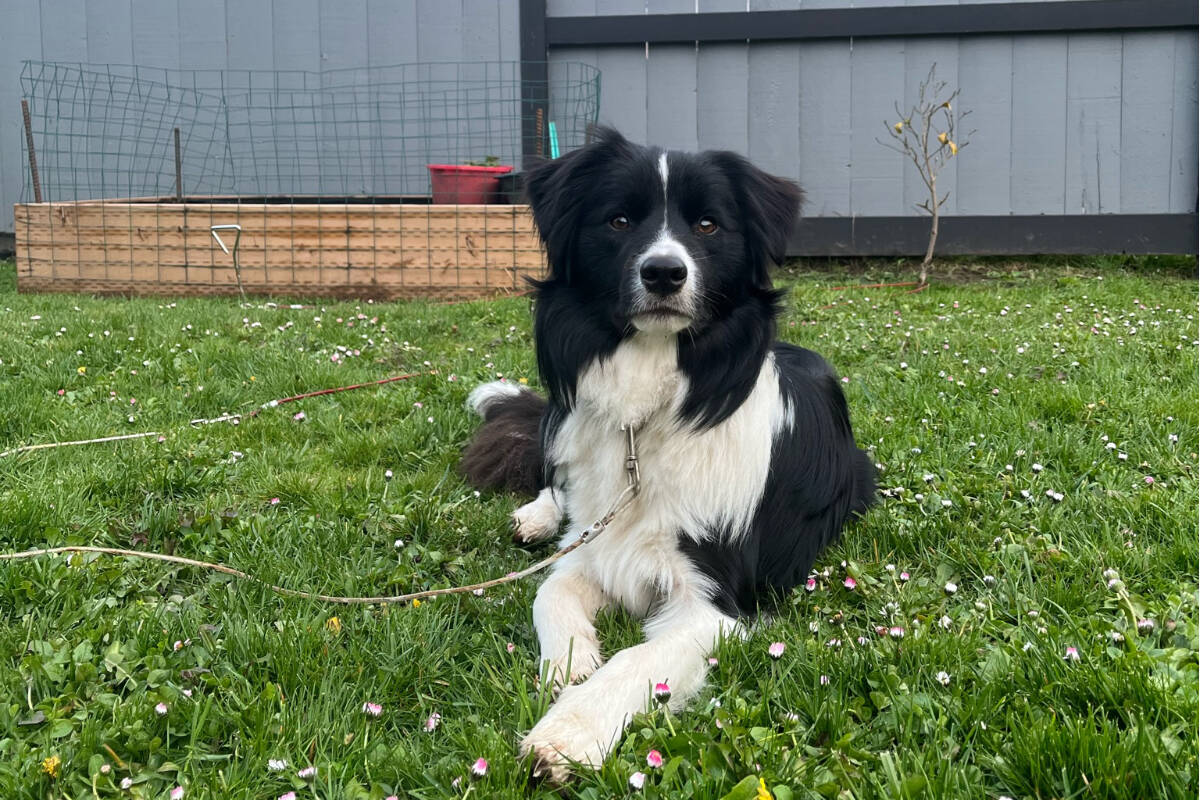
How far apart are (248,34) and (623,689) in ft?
28.2

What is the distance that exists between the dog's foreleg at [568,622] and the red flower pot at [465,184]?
5559 mm

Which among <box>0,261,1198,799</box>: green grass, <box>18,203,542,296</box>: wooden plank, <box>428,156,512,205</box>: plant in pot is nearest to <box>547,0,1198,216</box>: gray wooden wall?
<box>428,156,512,205</box>: plant in pot

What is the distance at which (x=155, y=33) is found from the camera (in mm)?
8961

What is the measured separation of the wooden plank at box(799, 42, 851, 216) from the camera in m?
8.48

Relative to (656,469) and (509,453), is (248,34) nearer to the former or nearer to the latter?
(509,453)

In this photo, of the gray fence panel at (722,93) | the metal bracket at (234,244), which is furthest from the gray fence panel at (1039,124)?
the metal bracket at (234,244)

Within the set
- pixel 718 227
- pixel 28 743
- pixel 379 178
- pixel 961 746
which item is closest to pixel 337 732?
pixel 28 743

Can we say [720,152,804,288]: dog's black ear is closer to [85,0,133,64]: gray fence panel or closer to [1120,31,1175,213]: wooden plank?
[1120,31,1175,213]: wooden plank

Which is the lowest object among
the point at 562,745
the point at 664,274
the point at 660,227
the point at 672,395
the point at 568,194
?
the point at 562,745

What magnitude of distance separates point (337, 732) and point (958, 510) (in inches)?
78.2

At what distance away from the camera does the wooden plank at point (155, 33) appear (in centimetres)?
892

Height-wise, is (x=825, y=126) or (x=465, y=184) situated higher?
(x=825, y=126)

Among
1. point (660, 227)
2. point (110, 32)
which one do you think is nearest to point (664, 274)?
point (660, 227)

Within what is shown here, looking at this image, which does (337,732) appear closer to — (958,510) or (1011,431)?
(958,510)
